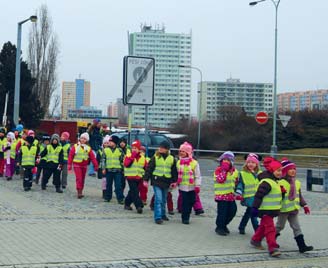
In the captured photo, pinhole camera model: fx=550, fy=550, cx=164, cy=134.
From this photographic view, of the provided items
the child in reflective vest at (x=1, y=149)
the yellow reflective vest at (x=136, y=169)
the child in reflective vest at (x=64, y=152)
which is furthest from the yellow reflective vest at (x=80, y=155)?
the child in reflective vest at (x=1, y=149)

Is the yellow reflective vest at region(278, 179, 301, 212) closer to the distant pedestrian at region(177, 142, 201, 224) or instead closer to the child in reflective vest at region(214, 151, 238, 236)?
the child in reflective vest at region(214, 151, 238, 236)

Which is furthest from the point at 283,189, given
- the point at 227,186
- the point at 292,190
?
the point at 227,186

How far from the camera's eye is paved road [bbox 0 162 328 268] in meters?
7.73

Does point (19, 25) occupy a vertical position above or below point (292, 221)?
above

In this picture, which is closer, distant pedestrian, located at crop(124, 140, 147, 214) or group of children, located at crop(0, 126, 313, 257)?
group of children, located at crop(0, 126, 313, 257)

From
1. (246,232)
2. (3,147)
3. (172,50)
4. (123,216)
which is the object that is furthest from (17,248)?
(172,50)

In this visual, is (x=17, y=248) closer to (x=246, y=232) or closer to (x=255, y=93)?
(x=246, y=232)

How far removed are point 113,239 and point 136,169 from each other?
9.73 feet

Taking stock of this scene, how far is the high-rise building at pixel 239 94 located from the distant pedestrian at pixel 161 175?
246 ft

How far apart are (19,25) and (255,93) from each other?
218 feet

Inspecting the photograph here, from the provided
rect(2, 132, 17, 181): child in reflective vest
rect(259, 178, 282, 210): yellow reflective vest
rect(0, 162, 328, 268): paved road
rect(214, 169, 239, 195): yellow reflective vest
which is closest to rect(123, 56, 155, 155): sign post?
rect(0, 162, 328, 268): paved road

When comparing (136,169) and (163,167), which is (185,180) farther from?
(136,169)

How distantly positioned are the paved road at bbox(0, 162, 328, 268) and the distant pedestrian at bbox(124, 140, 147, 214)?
1.09 feet

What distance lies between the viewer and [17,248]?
8039mm
